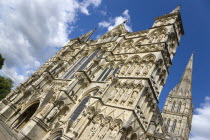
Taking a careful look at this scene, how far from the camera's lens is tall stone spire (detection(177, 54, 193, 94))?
67.5 meters

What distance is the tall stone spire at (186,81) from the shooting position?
6753 cm

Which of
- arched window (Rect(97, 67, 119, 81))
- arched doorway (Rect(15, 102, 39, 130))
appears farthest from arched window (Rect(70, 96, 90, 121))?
arched doorway (Rect(15, 102, 39, 130))

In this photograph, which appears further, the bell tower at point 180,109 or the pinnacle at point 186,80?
the pinnacle at point 186,80

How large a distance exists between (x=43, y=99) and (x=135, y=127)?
992cm

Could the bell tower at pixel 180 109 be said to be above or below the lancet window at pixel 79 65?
above

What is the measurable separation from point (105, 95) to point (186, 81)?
66.0 meters

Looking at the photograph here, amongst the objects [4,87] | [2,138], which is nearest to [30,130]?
[2,138]

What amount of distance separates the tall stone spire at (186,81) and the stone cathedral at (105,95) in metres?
52.3

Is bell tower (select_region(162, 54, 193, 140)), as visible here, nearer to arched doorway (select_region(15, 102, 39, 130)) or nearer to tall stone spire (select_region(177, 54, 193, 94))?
tall stone spire (select_region(177, 54, 193, 94))

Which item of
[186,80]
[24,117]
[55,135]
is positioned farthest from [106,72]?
[186,80]

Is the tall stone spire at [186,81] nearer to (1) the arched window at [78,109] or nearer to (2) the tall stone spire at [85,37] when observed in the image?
(2) the tall stone spire at [85,37]

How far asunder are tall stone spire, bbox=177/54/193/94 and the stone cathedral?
52.3 metres

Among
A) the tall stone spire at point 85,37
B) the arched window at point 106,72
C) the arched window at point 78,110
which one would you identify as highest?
the tall stone spire at point 85,37

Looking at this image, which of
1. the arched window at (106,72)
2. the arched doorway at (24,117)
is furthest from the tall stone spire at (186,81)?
the arched doorway at (24,117)
